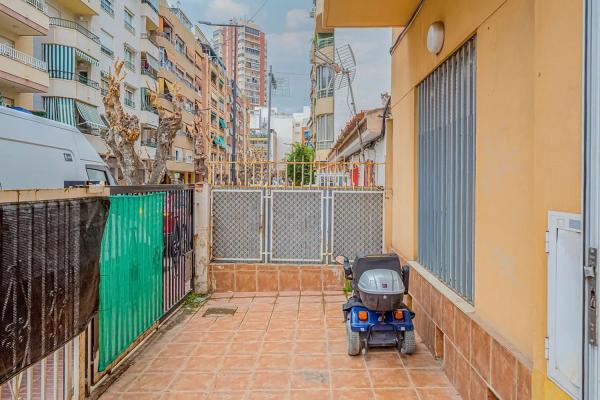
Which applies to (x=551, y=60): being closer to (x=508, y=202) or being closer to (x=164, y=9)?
(x=508, y=202)

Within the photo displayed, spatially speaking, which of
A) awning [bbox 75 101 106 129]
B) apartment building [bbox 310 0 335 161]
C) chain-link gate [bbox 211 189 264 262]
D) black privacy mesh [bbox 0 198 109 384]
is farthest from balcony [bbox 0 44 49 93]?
black privacy mesh [bbox 0 198 109 384]

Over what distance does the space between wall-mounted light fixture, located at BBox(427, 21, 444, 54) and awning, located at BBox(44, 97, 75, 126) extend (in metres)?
19.9

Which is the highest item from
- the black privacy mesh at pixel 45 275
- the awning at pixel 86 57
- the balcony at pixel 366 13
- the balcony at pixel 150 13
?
the balcony at pixel 150 13

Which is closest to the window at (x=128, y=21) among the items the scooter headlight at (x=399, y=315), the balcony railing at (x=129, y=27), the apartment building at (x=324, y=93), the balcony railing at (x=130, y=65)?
the balcony railing at (x=129, y=27)

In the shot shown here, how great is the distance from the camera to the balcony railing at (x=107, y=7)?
23.4 m

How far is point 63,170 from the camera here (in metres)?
6.98

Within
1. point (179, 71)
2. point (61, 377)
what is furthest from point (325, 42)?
point (61, 377)

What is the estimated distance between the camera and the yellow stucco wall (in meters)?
2.02

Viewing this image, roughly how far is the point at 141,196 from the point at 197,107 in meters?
36.9

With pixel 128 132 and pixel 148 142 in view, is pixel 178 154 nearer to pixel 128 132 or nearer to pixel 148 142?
pixel 148 142

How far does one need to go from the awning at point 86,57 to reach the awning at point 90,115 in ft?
7.72

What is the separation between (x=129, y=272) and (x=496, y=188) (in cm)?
390

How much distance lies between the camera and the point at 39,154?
6301 millimetres

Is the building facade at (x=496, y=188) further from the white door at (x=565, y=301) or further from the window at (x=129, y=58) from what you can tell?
the window at (x=129, y=58)
